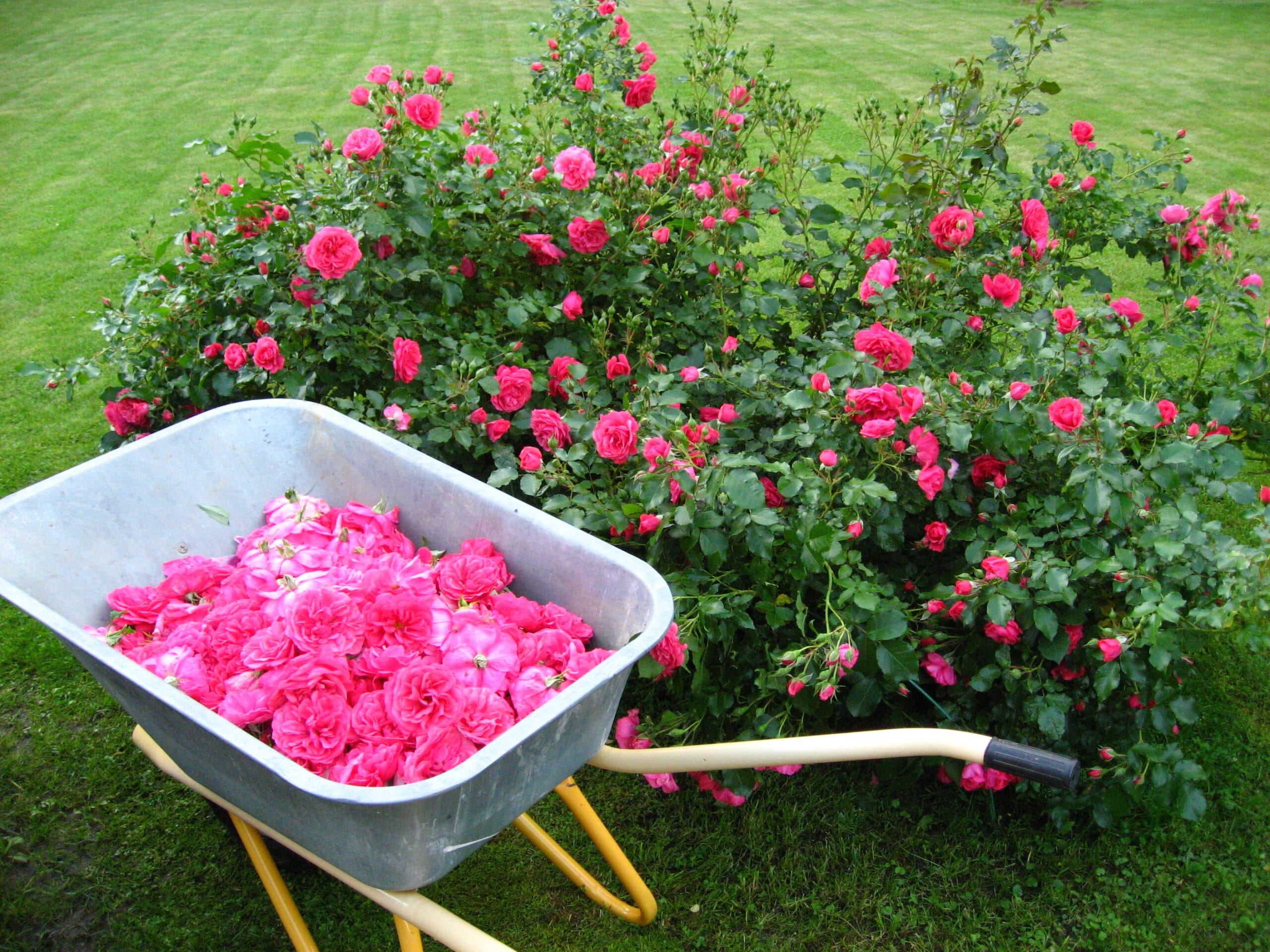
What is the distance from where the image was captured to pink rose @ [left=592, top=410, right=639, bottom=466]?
5.43 ft

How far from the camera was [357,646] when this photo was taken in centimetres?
A: 147

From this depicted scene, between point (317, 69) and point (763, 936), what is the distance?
700 centimetres

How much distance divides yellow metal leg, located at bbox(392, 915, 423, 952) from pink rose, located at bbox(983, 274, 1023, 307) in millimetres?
1567

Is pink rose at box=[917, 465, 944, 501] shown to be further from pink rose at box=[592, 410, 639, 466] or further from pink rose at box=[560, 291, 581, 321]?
pink rose at box=[560, 291, 581, 321]

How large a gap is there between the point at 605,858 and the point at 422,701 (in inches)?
24.1

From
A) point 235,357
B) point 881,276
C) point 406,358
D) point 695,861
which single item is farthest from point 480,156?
point 695,861

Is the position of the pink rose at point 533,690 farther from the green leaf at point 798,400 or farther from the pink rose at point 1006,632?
the pink rose at point 1006,632

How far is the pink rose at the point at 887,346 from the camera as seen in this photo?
1.73 metres

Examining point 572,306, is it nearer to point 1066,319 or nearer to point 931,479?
point 931,479

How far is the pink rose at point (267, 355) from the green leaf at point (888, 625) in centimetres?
134

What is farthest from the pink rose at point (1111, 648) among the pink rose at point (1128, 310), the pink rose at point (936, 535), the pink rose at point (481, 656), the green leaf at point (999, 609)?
the pink rose at point (481, 656)

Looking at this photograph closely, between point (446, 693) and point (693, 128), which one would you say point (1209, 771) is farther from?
point (693, 128)

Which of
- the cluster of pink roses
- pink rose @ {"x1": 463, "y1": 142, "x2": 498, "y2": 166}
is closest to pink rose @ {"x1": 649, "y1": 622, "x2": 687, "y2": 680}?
the cluster of pink roses

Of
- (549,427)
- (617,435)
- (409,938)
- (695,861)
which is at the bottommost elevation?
(695,861)
